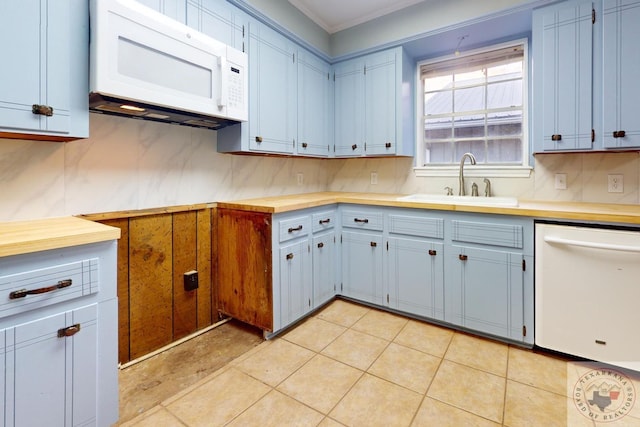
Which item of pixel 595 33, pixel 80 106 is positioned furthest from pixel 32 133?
pixel 595 33

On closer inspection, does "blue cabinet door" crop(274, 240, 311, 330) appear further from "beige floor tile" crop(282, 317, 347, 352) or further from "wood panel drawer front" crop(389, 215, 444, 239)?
"wood panel drawer front" crop(389, 215, 444, 239)

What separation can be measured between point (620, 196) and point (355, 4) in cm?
246

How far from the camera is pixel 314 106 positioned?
288cm

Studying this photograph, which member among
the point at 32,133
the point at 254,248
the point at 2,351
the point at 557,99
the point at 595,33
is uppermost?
the point at 595,33

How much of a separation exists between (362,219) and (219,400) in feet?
5.21

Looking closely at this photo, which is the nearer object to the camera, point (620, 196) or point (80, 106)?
point (80, 106)

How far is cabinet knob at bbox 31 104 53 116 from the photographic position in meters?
1.25

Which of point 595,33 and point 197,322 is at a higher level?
point 595,33

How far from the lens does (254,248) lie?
213cm

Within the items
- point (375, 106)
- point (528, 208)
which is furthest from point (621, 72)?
point (375, 106)

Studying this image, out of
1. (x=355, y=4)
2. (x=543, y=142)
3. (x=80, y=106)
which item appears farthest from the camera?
(x=355, y=4)

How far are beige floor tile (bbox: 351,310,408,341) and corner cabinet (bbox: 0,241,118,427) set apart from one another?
1.54 metres

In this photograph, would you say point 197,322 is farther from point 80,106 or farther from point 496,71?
point 496,71

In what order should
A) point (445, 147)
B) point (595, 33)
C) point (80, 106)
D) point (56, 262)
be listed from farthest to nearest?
point (445, 147), point (595, 33), point (80, 106), point (56, 262)
